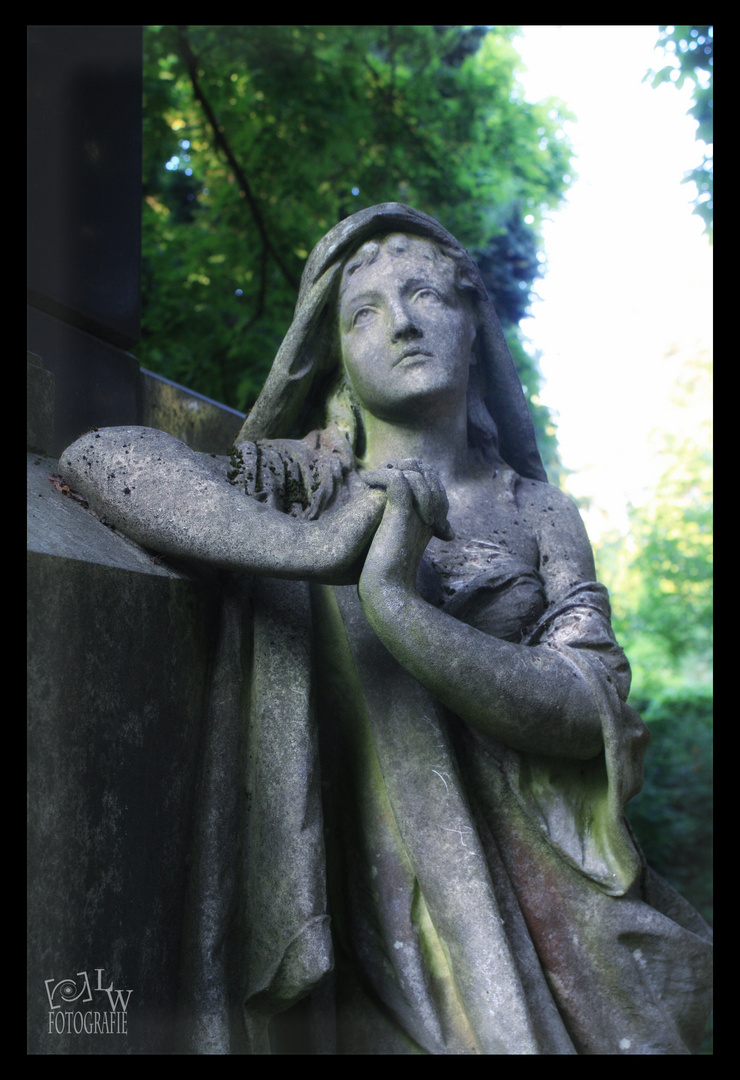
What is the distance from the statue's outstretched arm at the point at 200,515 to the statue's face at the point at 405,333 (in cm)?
55

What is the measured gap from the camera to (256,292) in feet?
22.9

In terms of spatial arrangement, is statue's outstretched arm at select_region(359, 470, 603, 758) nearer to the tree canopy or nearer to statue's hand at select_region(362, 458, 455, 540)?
statue's hand at select_region(362, 458, 455, 540)

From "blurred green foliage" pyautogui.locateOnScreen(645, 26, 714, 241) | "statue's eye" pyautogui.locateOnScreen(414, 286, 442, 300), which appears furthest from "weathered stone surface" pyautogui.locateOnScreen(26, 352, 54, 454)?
"blurred green foliage" pyautogui.locateOnScreen(645, 26, 714, 241)

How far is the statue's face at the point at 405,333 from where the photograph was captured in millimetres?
2604

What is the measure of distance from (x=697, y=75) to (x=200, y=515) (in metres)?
4.27

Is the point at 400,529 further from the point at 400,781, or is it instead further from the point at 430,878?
the point at 430,878

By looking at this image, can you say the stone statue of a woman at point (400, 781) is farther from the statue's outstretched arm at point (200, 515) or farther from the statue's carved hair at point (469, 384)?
the statue's carved hair at point (469, 384)

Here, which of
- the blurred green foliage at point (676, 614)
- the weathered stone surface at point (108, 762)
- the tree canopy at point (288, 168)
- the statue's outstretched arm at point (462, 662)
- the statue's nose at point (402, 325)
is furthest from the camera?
the blurred green foliage at point (676, 614)

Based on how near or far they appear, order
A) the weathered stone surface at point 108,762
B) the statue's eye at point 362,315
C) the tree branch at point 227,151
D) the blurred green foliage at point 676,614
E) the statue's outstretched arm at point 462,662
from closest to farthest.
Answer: the weathered stone surface at point 108,762
the statue's outstretched arm at point 462,662
the statue's eye at point 362,315
the tree branch at point 227,151
the blurred green foliage at point 676,614

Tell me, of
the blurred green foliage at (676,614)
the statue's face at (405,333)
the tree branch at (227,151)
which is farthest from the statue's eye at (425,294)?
the blurred green foliage at (676,614)

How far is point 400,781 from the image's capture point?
228 cm

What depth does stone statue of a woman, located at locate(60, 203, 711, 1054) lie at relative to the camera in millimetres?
2137

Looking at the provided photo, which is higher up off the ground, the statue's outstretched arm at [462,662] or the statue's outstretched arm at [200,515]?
the statue's outstretched arm at [200,515]

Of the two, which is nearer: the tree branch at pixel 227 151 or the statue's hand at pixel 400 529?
the statue's hand at pixel 400 529
